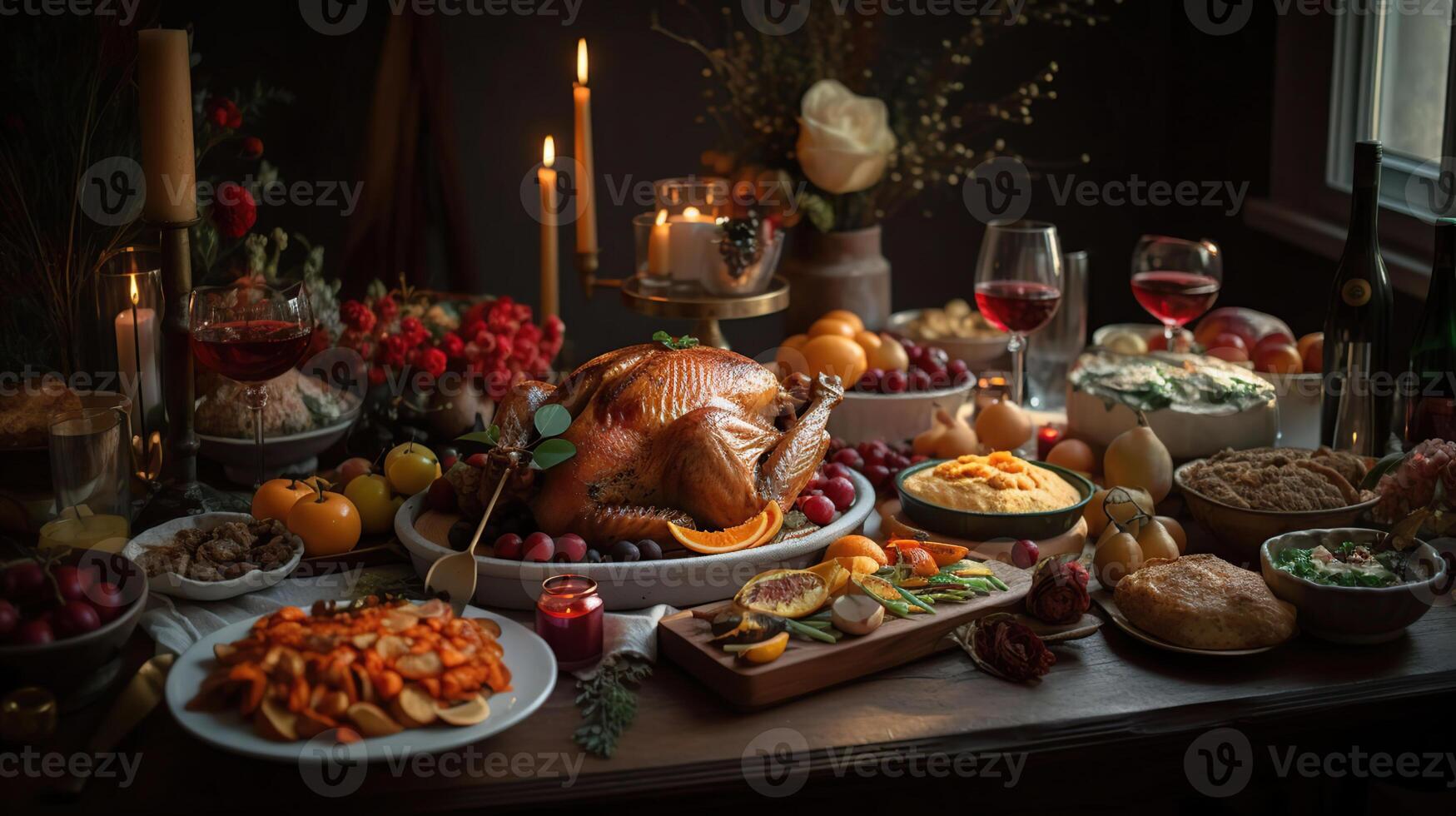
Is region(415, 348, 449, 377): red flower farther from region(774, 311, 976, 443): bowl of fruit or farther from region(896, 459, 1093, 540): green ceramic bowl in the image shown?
region(896, 459, 1093, 540): green ceramic bowl

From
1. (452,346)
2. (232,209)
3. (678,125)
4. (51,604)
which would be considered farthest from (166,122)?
(678,125)

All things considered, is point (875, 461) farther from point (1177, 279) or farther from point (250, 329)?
point (250, 329)

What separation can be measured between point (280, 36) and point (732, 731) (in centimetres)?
242

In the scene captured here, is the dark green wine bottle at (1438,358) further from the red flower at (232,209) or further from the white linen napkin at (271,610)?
the red flower at (232,209)

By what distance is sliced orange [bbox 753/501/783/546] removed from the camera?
1643mm

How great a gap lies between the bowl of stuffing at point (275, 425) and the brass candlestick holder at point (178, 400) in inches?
3.5

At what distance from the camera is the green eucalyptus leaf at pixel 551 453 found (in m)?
1.58

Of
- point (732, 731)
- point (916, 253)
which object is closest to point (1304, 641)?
point (732, 731)

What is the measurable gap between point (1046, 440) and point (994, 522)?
501 millimetres

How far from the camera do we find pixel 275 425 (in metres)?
1.99

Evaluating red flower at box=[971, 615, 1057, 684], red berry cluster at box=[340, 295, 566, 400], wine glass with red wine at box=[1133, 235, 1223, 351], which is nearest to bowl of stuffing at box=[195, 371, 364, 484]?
red berry cluster at box=[340, 295, 566, 400]

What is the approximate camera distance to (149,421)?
1.94m

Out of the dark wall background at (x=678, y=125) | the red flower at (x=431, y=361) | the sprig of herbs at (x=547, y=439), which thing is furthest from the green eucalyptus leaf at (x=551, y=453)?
the dark wall background at (x=678, y=125)

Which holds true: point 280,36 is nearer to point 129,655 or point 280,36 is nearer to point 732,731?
point 129,655
